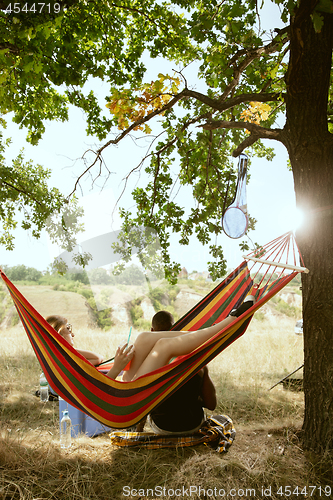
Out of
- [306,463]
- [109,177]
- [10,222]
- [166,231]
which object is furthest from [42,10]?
[10,222]

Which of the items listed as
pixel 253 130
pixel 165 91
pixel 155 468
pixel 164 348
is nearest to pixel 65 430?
pixel 155 468

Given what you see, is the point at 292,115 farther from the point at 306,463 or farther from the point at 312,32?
the point at 306,463

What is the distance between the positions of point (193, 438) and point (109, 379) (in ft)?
1.97

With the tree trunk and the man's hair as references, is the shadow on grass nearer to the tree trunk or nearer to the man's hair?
the tree trunk

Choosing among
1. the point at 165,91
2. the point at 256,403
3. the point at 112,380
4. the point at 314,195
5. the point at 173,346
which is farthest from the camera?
the point at 165,91

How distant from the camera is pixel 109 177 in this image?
3.07 meters

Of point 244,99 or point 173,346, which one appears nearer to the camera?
point 173,346

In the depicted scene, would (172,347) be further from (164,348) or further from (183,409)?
(183,409)

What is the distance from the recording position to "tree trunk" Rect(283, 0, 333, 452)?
1.77m

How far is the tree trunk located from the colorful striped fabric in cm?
28

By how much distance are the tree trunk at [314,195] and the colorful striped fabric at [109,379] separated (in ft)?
0.91

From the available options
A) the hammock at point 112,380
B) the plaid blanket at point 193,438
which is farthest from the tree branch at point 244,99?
the plaid blanket at point 193,438

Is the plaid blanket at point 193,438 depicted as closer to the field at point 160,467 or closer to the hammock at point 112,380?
the field at point 160,467

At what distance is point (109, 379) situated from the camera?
5.28 feet
